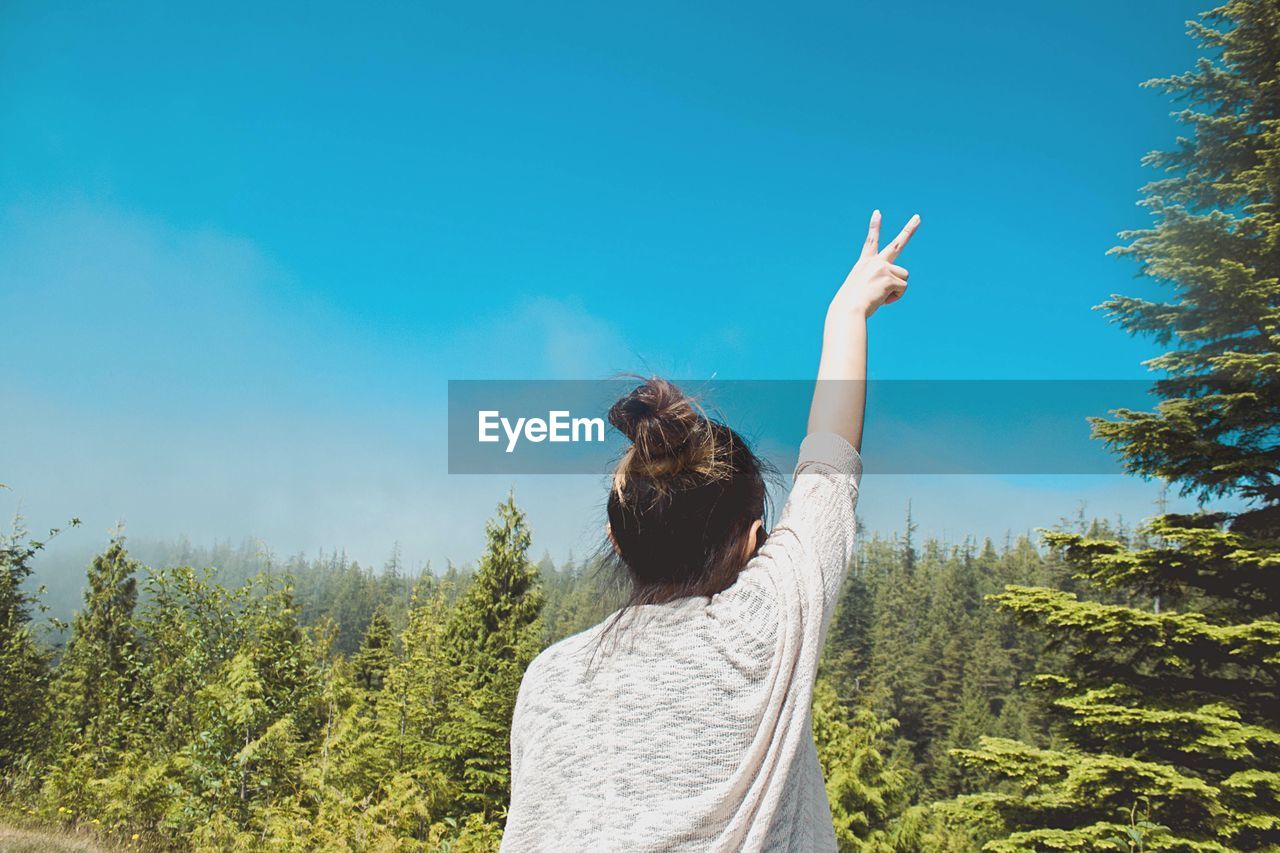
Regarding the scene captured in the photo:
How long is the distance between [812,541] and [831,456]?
0.13 m

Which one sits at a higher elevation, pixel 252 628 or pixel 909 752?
pixel 252 628

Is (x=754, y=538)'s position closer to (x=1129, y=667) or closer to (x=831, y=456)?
(x=831, y=456)

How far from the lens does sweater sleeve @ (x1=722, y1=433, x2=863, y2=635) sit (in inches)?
35.3

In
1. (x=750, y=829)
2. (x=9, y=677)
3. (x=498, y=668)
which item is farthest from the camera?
(x=498, y=668)

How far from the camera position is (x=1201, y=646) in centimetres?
883

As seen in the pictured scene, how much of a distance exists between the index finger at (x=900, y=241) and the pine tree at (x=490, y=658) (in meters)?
19.0

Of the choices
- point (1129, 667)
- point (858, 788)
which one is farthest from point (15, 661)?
point (1129, 667)

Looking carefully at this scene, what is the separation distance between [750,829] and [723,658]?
0.17 m

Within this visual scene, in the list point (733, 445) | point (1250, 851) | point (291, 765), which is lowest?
point (1250, 851)

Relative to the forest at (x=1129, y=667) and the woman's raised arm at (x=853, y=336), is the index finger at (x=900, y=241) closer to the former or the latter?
the woman's raised arm at (x=853, y=336)

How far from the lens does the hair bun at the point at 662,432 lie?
989 millimetres

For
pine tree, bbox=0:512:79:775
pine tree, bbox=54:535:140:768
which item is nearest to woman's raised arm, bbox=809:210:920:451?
pine tree, bbox=0:512:79:775

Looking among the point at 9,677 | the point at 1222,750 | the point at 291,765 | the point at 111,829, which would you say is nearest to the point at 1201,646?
the point at 1222,750

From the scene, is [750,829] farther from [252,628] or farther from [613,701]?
[252,628]
